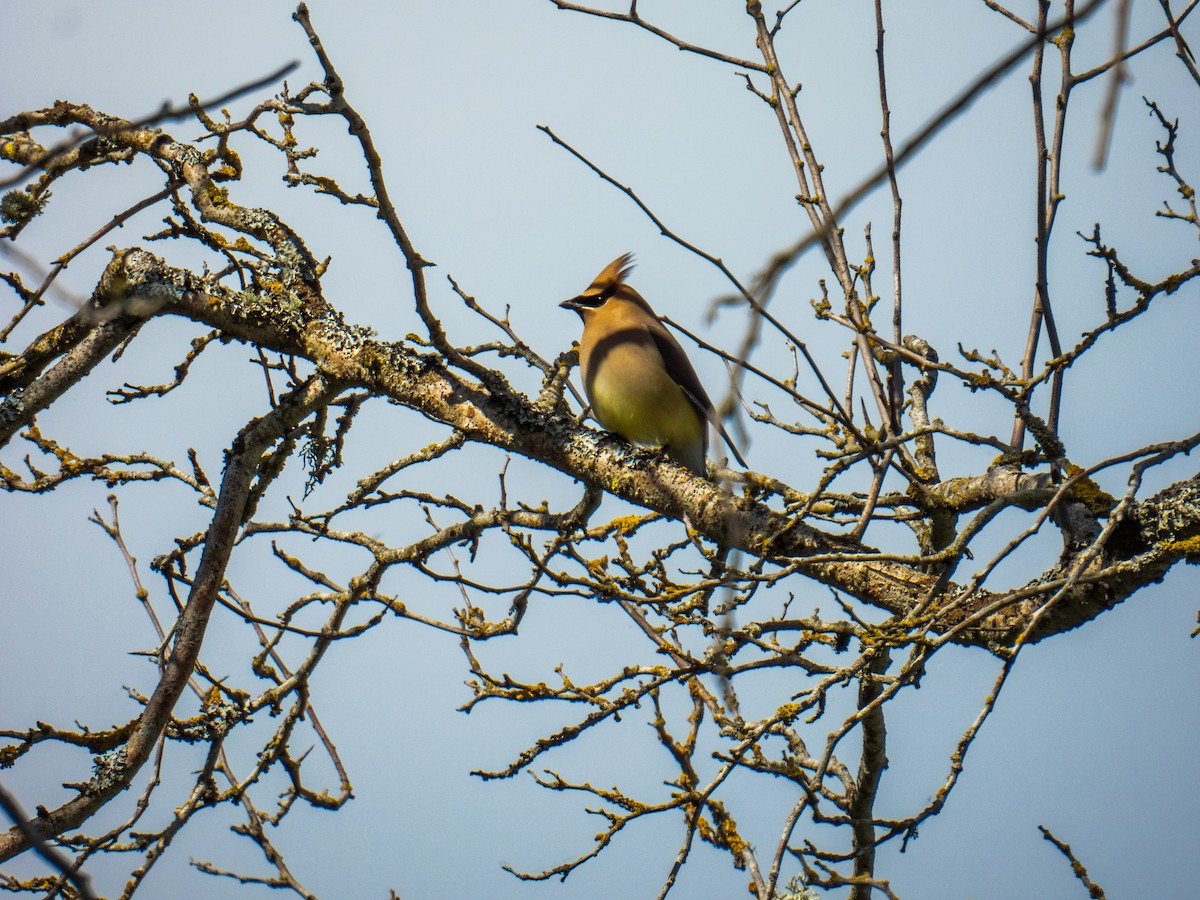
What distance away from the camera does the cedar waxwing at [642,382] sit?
18.5ft

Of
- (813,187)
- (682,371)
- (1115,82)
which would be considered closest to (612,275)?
(682,371)

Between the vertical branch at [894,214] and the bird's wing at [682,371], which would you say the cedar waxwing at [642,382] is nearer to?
the bird's wing at [682,371]

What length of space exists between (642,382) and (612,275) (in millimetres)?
1162

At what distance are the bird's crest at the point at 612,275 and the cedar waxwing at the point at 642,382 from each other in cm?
12

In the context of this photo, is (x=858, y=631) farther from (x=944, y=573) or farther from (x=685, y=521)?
(x=685, y=521)

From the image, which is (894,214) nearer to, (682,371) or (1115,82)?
(682,371)

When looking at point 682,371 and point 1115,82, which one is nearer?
point 1115,82

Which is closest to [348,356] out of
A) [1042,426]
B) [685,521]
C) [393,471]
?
[393,471]

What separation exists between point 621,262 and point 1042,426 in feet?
12.4

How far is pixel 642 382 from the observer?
5.65 meters

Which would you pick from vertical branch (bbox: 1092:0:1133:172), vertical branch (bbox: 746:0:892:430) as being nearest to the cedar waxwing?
vertical branch (bbox: 746:0:892:430)

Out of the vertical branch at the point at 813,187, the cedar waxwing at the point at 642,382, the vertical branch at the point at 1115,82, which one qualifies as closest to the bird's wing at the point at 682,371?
the cedar waxwing at the point at 642,382

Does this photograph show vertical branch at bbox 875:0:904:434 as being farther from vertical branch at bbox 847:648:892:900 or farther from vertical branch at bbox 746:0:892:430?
vertical branch at bbox 847:648:892:900

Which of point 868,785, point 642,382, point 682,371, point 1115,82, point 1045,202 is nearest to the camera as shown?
point 1115,82
